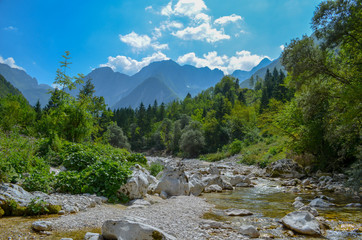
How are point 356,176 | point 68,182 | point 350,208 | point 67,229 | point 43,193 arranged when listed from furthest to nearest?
point 356,176
point 350,208
point 68,182
point 43,193
point 67,229

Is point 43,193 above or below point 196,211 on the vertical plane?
above

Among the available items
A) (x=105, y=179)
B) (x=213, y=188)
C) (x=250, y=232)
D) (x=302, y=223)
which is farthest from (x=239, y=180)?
(x=105, y=179)

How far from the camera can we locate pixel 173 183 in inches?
412

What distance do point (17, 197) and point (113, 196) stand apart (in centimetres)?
280

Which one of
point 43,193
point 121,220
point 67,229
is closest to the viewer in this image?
point 121,220

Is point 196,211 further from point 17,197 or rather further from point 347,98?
point 347,98

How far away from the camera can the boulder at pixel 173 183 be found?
1035 cm

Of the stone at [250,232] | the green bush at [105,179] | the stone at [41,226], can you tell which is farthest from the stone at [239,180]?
the stone at [41,226]

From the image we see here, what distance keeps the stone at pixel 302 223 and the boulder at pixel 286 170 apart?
12388 mm

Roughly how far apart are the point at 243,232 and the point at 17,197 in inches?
227

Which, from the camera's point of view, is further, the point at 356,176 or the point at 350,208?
the point at 356,176

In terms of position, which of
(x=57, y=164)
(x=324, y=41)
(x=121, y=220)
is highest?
(x=324, y=41)

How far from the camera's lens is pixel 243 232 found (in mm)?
5504

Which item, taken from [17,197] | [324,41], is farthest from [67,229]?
[324,41]
